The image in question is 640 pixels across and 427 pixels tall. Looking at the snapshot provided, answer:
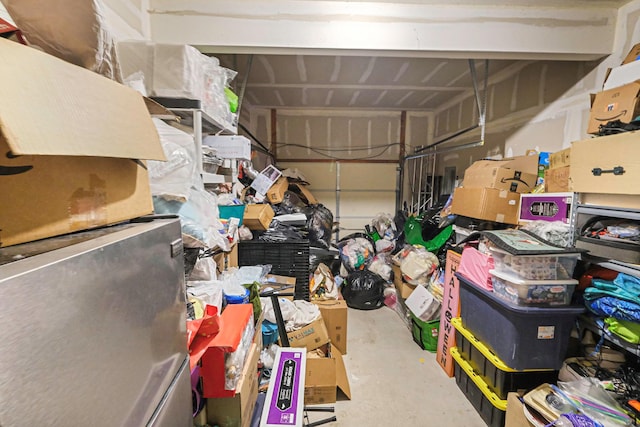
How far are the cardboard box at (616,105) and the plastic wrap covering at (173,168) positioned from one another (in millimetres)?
2118

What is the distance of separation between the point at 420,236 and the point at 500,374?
71.3 inches

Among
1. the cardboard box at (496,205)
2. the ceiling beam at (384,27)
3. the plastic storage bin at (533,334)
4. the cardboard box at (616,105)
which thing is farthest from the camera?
the cardboard box at (496,205)

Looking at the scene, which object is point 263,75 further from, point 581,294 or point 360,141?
point 581,294

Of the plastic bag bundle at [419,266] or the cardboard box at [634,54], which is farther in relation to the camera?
the plastic bag bundle at [419,266]

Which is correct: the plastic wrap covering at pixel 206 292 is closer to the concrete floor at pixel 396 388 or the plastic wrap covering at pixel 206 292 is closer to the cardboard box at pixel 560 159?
the concrete floor at pixel 396 388

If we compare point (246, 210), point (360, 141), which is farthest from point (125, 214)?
point (360, 141)

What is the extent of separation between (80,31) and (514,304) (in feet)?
6.72

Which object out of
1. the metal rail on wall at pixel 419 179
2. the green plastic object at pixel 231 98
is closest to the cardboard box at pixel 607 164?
the green plastic object at pixel 231 98

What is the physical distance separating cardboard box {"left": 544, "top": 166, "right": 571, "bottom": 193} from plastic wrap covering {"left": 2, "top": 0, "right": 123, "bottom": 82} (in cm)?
222

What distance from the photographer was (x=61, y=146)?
1.38 feet

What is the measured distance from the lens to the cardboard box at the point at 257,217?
2264mm

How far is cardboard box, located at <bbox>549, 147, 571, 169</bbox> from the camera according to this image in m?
1.67

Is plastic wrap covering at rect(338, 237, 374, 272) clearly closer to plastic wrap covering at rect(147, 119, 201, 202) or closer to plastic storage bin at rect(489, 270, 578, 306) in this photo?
plastic storage bin at rect(489, 270, 578, 306)

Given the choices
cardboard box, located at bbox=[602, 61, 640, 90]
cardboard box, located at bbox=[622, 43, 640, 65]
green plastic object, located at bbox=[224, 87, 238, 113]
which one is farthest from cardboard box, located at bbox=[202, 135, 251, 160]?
cardboard box, located at bbox=[622, 43, 640, 65]
